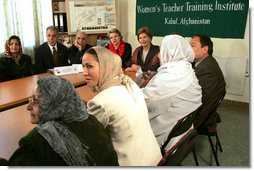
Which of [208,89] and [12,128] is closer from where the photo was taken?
[12,128]

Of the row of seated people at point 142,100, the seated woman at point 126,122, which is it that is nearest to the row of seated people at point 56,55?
the row of seated people at point 142,100

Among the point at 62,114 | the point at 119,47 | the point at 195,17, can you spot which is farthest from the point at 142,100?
the point at 195,17

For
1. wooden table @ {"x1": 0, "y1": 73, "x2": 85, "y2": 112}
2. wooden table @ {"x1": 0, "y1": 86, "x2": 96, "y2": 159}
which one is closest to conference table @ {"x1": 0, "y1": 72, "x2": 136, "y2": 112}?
wooden table @ {"x1": 0, "y1": 73, "x2": 85, "y2": 112}

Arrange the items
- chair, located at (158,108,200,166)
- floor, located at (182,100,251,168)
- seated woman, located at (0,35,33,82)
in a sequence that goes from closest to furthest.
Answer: chair, located at (158,108,200,166) < floor, located at (182,100,251,168) < seated woman, located at (0,35,33,82)

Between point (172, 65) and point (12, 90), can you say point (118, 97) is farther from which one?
point (12, 90)

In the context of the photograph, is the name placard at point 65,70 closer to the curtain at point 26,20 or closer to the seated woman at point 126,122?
the curtain at point 26,20

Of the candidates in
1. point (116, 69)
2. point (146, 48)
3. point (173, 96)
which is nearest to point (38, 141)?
point (116, 69)

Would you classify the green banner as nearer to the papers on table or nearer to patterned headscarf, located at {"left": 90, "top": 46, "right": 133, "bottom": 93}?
the papers on table

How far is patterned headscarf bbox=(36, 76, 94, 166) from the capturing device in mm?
1090

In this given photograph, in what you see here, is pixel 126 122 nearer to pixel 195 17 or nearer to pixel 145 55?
pixel 145 55

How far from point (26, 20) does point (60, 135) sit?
151 inches

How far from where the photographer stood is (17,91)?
254cm

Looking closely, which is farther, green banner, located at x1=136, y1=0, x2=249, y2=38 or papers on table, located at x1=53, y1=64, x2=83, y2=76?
green banner, located at x1=136, y1=0, x2=249, y2=38

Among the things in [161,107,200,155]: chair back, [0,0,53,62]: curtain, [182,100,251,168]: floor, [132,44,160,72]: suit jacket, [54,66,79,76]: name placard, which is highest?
[0,0,53,62]: curtain
